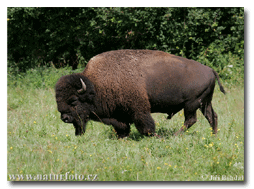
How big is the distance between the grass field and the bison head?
36cm

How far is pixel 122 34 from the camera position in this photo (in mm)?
8102

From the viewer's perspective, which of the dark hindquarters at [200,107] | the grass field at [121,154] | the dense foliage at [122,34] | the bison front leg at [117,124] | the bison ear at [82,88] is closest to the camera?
the grass field at [121,154]

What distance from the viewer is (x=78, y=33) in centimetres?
865

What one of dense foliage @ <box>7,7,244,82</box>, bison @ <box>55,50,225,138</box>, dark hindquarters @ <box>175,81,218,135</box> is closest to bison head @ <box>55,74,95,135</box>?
bison @ <box>55,50,225,138</box>

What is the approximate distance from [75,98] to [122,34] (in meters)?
4.09

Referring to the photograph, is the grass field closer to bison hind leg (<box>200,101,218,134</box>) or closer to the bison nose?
bison hind leg (<box>200,101,218,134</box>)

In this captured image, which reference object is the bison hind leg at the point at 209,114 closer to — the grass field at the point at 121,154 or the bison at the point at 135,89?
the bison at the point at 135,89

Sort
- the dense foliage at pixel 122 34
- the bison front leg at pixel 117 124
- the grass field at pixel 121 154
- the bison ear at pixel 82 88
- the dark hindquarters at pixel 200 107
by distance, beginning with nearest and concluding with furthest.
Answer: the grass field at pixel 121 154, the bison ear at pixel 82 88, the dark hindquarters at pixel 200 107, the bison front leg at pixel 117 124, the dense foliage at pixel 122 34

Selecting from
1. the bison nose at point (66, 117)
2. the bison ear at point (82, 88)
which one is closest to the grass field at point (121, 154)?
the bison nose at point (66, 117)

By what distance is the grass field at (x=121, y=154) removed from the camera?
11.0 feet

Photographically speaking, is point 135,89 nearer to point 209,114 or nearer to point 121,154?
point 121,154

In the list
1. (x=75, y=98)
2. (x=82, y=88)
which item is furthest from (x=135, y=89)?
(x=75, y=98)

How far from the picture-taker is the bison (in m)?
4.46
